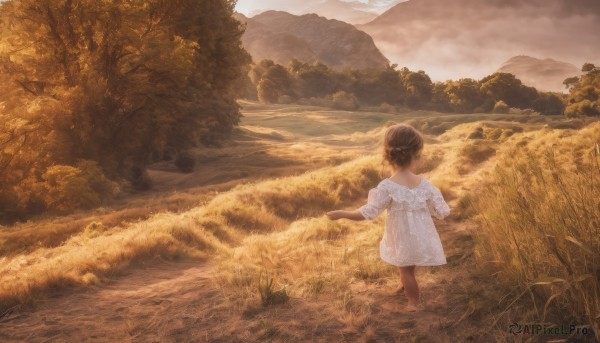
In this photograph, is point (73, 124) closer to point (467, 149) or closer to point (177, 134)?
point (177, 134)

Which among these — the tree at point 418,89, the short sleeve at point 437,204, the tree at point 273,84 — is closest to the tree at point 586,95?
the tree at point 418,89

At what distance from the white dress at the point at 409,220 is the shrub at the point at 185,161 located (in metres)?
23.3

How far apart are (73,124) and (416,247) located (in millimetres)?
16674

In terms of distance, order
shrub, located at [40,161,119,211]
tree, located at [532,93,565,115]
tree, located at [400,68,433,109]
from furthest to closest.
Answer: tree, located at [400,68,433,109] → tree, located at [532,93,565,115] → shrub, located at [40,161,119,211]

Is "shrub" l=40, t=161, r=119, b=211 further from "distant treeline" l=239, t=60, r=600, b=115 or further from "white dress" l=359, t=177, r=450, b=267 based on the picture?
"distant treeline" l=239, t=60, r=600, b=115

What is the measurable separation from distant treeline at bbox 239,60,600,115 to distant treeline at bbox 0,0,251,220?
4371 cm

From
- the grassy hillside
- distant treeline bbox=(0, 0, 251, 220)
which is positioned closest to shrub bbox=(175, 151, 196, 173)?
distant treeline bbox=(0, 0, 251, 220)

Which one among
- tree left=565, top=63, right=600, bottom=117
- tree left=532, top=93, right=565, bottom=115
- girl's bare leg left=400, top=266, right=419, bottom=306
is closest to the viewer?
girl's bare leg left=400, top=266, right=419, bottom=306

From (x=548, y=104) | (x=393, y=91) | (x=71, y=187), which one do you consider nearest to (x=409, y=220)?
(x=71, y=187)

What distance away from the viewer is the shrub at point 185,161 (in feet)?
87.8

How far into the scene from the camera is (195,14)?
20438 millimetres

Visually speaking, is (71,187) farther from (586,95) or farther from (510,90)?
(510,90)

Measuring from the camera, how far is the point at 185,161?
26.8 m

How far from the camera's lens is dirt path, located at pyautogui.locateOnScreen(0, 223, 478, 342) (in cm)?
367
